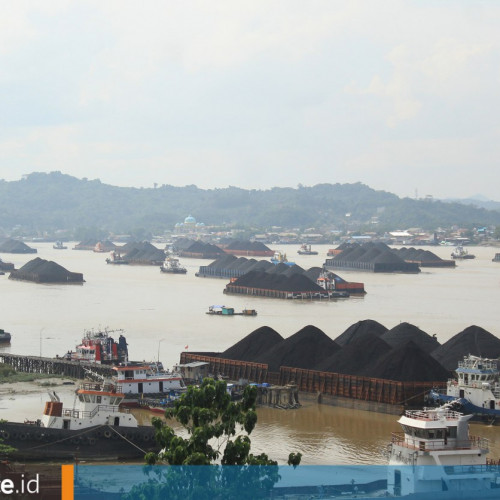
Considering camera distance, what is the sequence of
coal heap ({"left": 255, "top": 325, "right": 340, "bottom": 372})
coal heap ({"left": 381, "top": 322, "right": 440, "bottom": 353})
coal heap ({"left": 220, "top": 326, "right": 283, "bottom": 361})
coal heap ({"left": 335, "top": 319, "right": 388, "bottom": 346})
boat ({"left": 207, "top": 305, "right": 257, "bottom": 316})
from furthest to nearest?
boat ({"left": 207, "top": 305, "right": 257, "bottom": 316}) < coal heap ({"left": 335, "top": 319, "right": 388, "bottom": 346}) < coal heap ({"left": 381, "top": 322, "right": 440, "bottom": 353}) < coal heap ({"left": 220, "top": 326, "right": 283, "bottom": 361}) < coal heap ({"left": 255, "top": 325, "right": 340, "bottom": 372})

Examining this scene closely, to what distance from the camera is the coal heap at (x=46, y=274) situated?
389 ft

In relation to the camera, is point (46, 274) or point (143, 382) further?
point (46, 274)

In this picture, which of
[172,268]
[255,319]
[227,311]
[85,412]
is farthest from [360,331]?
[172,268]

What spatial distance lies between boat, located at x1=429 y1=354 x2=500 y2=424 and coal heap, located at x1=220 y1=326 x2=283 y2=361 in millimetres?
10978

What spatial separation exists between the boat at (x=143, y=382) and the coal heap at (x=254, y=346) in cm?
637

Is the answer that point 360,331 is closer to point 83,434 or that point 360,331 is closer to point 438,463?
point 83,434

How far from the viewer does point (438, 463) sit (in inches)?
887

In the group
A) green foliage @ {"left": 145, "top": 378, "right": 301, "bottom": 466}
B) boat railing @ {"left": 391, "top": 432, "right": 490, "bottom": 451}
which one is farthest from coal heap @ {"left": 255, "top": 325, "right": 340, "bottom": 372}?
green foliage @ {"left": 145, "top": 378, "right": 301, "bottom": 466}

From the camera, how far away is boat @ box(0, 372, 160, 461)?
103 feet

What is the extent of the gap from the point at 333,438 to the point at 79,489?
513 inches

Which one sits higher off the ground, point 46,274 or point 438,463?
point 46,274

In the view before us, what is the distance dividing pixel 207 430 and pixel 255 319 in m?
57.3

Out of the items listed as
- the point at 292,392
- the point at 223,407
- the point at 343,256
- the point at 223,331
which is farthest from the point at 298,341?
the point at 343,256

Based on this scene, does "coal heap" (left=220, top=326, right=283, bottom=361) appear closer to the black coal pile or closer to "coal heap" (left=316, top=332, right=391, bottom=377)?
"coal heap" (left=316, top=332, right=391, bottom=377)
